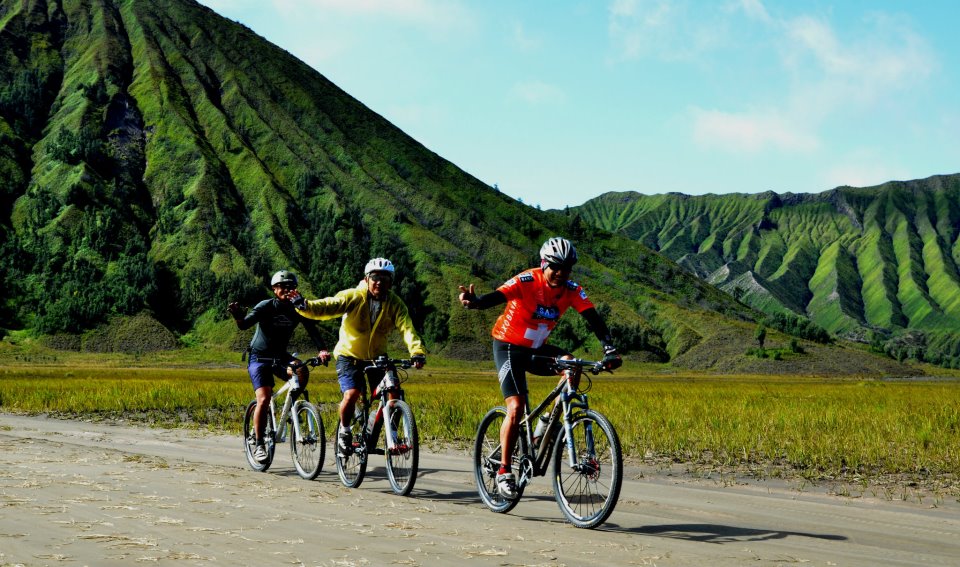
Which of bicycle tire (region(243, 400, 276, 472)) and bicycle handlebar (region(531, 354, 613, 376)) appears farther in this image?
bicycle tire (region(243, 400, 276, 472))

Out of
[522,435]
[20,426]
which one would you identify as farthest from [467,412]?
[522,435]

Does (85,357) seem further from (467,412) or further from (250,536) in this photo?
(250,536)

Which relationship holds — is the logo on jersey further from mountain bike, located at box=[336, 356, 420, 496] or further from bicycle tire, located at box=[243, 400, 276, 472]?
bicycle tire, located at box=[243, 400, 276, 472]

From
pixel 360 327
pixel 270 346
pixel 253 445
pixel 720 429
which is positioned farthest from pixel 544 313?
pixel 720 429

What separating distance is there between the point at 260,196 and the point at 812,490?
496ft

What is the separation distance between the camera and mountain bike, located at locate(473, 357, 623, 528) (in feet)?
27.7

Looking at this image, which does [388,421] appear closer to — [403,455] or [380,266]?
[403,455]

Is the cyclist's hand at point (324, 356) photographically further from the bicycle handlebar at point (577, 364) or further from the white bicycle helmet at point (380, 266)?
the bicycle handlebar at point (577, 364)

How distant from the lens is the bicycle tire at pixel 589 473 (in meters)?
8.27

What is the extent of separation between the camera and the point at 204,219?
14362 cm

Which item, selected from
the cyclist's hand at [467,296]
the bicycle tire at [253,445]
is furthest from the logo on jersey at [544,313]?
the bicycle tire at [253,445]

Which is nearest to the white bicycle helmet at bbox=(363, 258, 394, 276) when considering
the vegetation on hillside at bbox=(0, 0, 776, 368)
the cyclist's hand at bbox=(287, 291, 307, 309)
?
the cyclist's hand at bbox=(287, 291, 307, 309)

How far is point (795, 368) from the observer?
136750 mm

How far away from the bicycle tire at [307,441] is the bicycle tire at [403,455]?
1.45 metres
